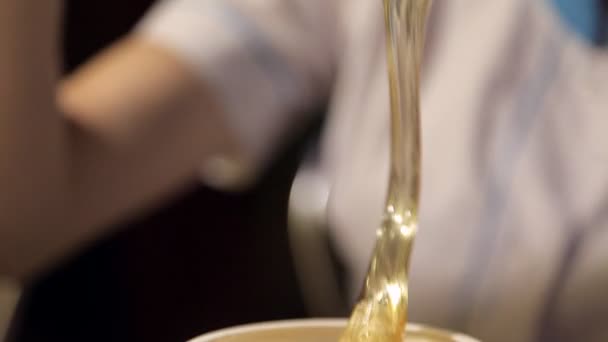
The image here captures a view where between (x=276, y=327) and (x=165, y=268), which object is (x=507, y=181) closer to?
(x=276, y=327)

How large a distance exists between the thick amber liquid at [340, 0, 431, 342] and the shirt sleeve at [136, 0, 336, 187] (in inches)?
10.5

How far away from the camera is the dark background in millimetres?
637

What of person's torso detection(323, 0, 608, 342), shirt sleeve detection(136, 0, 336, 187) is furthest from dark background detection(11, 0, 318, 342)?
person's torso detection(323, 0, 608, 342)

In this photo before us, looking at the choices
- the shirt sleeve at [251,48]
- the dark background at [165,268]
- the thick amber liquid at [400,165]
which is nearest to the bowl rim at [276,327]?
the thick amber liquid at [400,165]

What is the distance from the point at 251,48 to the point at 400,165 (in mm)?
289

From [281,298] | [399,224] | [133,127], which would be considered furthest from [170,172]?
[399,224]

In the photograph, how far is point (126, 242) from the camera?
2.21 feet

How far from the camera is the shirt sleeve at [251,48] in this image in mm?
440

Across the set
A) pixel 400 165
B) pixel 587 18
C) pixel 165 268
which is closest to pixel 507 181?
pixel 587 18

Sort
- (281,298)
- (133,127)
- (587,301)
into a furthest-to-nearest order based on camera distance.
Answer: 1. (281,298)
2. (133,127)
3. (587,301)

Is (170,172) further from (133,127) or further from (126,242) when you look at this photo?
(126,242)

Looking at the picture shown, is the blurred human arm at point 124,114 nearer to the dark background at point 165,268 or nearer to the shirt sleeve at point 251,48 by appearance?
the shirt sleeve at point 251,48

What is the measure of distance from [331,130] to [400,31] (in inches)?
10.3

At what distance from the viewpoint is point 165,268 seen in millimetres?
683
